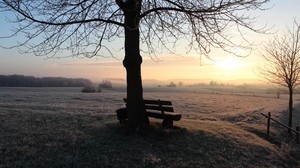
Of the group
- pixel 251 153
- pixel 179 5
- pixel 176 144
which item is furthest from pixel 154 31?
pixel 251 153

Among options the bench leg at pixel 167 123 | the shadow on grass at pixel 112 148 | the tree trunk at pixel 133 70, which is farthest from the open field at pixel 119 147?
the tree trunk at pixel 133 70

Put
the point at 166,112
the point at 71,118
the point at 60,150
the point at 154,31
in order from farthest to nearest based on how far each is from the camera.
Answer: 1. the point at 71,118
2. the point at 166,112
3. the point at 154,31
4. the point at 60,150

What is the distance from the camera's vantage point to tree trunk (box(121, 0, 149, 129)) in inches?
561

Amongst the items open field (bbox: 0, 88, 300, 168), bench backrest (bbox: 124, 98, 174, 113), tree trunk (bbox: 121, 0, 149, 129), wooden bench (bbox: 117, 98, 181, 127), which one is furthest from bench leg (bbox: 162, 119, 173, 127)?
tree trunk (bbox: 121, 0, 149, 129)

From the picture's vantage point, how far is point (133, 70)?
1437 cm

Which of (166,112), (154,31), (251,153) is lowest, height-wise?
(251,153)

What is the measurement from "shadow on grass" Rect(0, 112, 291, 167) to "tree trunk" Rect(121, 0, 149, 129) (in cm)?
55

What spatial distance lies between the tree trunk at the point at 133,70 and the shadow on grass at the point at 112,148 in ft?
1.81

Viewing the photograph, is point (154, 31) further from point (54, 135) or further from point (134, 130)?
point (54, 135)

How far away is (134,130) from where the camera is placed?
13.9 m

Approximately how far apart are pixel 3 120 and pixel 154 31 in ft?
22.4

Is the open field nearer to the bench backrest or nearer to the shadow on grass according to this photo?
the shadow on grass

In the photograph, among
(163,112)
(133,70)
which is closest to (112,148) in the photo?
(133,70)

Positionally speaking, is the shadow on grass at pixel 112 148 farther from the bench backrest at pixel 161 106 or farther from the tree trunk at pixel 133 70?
the bench backrest at pixel 161 106
